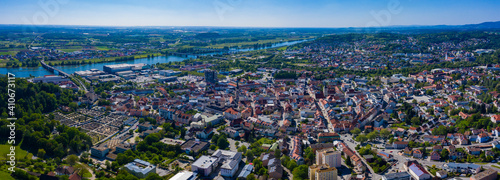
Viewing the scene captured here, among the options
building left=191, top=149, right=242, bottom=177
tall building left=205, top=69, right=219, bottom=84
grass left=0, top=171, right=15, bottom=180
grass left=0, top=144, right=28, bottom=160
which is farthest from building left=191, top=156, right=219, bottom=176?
tall building left=205, top=69, right=219, bottom=84

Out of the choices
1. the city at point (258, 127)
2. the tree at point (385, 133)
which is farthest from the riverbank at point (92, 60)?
the tree at point (385, 133)

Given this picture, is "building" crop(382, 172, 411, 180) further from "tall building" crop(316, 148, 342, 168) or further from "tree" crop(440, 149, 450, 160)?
"tree" crop(440, 149, 450, 160)

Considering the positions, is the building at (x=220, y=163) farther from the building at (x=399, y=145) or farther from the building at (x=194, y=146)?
the building at (x=399, y=145)

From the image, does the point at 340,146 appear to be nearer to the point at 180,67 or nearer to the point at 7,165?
the point at 7,165

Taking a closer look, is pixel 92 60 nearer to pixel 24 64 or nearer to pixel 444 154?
pixel 24 64

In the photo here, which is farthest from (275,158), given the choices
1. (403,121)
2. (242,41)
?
(242,41)
